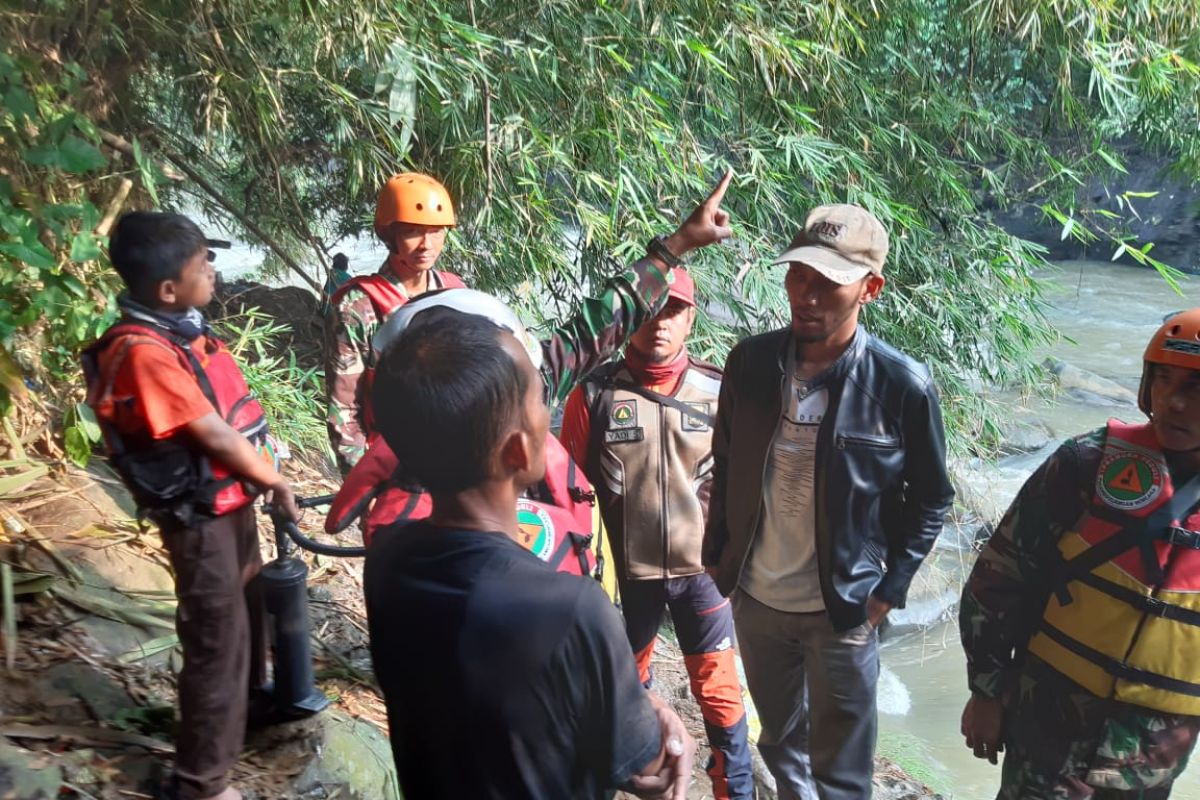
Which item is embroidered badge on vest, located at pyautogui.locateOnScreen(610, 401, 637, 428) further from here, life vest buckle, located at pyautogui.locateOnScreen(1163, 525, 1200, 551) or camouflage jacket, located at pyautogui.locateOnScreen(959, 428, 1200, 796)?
life vest buckle, located at pyautogui.locateOnScreen(1163, 525, 1200, 551)

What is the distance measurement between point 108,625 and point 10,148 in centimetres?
163

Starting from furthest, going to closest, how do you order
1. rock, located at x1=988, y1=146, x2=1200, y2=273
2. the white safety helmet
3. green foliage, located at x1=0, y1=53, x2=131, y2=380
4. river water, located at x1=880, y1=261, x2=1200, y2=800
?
1. rock, located at x1=988, y1=146, x2=1200, y2=273
2. river water, located at x1=880, y1=261, x2=1200, y2=800
3. green foliage, located at x1=0, y1=53, x2=131, y2=380
4. the white safety helmet

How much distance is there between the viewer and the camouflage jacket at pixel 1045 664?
6.08 ft

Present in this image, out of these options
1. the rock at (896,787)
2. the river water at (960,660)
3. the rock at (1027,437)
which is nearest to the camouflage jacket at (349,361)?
the rock at (896,787)

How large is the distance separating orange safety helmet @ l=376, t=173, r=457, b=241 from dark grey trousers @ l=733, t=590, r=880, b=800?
1.39 meters

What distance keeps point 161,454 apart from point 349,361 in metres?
0.84

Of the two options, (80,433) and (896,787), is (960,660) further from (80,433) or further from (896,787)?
(80,433)

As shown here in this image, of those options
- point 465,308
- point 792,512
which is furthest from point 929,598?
point 465,308

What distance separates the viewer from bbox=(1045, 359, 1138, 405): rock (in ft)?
33.7

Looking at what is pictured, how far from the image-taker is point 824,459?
6.97ft

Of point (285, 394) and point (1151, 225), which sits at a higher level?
point (285, 394)

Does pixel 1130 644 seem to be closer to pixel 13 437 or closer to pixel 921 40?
pixel 13 437

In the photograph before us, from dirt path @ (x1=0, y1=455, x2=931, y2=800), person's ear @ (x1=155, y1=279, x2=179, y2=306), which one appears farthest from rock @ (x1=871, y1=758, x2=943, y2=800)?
person's ear @ (x1=155, y1=279, x2=179, y2=306)

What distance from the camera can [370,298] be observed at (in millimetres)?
2744
